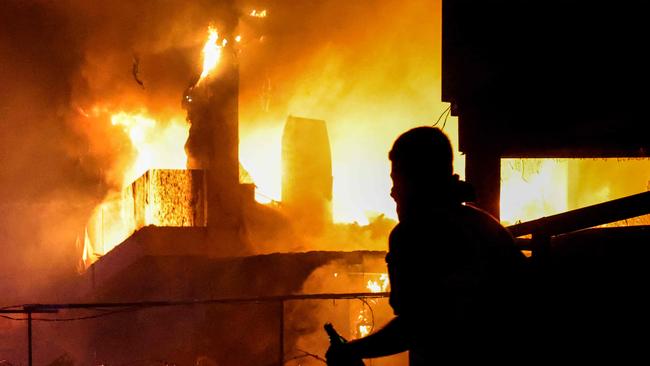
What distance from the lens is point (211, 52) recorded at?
24281mm

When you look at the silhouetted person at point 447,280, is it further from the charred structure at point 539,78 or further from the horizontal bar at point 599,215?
the charred structure at point 539,78

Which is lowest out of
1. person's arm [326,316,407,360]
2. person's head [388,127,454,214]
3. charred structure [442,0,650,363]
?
person's arm [326,316,407,360]

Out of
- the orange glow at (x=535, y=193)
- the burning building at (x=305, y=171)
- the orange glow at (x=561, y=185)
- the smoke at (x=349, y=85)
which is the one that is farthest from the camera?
the smoke at (x=349, y=85)

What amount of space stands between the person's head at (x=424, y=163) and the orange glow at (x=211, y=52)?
866 inches

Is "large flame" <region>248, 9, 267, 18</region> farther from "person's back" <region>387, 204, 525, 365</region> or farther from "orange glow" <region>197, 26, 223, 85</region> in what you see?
"person's back" <region>387, 204, 525, 365</region>

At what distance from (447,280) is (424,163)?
435mm

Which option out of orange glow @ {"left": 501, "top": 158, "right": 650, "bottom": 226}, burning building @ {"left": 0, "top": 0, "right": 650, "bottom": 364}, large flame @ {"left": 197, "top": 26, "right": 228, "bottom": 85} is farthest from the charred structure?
orange glow @ {"left": 501, "top": 158, "right": 650, "bottom": 226}

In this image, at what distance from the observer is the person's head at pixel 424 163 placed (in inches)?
94.4

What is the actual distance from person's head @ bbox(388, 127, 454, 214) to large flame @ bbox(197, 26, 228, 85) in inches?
864

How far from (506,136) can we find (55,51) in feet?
93.4

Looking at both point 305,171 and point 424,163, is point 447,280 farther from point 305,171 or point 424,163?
point 305,171

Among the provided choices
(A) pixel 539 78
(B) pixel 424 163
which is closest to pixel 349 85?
(A) pixel 539 78

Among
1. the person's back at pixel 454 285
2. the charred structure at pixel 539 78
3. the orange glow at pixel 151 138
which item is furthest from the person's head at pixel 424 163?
the orange glow at pixel 151 138

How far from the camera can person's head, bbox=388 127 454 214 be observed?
2.40 meters
